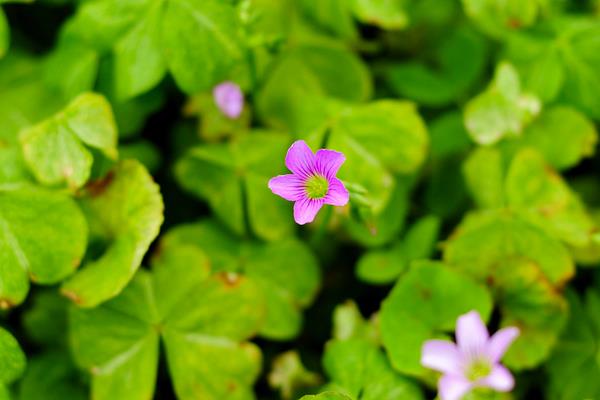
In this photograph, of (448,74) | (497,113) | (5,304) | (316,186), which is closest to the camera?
(316,186)

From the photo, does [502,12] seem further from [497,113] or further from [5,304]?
[5,304]

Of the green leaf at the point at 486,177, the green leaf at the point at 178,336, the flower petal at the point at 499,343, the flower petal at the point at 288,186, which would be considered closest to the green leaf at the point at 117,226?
the green leaf at the point at 178,336

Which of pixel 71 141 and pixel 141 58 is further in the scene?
pixel 141 58

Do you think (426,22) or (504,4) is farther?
(426,22)

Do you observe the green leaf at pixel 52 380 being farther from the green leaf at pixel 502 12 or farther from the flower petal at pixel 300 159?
the green leaf at pixel 502 12

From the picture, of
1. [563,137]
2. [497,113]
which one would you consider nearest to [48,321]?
[497,113]

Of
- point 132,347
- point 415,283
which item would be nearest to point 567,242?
point 415,283

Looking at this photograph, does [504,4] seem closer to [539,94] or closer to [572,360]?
[539,94]
